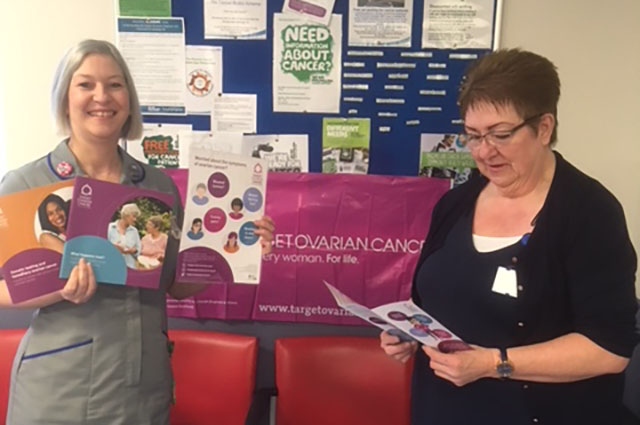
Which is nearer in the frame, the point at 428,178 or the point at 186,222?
the point at 186,222

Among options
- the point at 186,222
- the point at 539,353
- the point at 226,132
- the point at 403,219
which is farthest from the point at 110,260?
the point at 403,219

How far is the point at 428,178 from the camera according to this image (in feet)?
7.04

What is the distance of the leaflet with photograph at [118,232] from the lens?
4.40ft

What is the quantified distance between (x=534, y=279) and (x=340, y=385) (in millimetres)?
1102

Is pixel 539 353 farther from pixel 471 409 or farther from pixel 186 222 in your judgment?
pixel 186 222

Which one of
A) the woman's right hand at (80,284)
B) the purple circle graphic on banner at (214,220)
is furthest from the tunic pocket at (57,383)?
the purple circle graphic on banner at (214,220)

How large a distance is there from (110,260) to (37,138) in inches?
45.0

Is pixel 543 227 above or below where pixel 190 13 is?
below

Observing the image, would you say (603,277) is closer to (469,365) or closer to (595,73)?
(469,365)

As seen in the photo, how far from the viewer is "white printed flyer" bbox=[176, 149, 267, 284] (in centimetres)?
152

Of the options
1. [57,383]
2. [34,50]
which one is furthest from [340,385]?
[34,50]

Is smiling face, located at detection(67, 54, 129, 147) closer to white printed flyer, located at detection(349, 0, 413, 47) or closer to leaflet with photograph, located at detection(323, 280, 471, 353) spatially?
leaflet with photograph, located at detection(323, 280, 471, 353)

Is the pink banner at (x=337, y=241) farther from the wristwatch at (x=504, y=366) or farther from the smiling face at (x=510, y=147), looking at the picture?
the wristwatch at (x=504, y=366)

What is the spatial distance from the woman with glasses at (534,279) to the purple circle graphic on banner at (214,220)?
0.65 m
